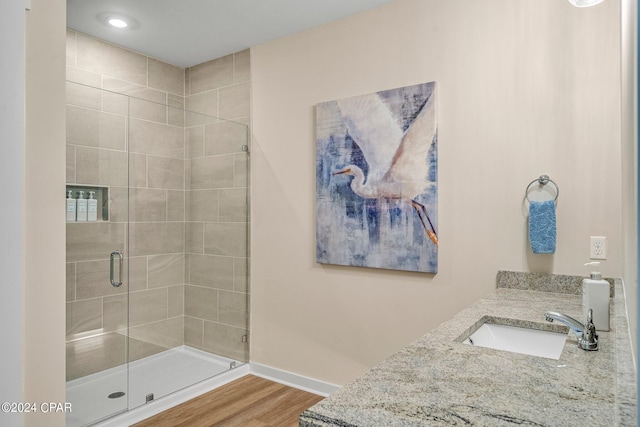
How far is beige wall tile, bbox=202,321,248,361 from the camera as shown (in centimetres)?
328

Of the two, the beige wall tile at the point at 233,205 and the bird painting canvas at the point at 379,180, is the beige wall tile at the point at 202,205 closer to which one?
the beige wall tile at the point at 233,205

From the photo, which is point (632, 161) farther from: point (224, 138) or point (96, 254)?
point (224, 138)

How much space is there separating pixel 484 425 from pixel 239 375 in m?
2.78

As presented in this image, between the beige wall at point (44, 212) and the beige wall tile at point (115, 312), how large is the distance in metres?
0.72

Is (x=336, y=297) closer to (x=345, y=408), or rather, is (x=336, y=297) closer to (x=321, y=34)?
(x=321, y=34)

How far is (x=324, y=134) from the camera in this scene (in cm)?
292

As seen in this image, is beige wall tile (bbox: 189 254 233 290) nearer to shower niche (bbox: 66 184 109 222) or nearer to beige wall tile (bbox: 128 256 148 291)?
beige wall tile (bbox: 128 256 148 291)

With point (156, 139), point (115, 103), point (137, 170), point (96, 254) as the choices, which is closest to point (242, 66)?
point (156, 139)

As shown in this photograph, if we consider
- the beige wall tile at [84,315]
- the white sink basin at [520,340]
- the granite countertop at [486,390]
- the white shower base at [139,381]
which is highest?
the granite countertop at [486,390]

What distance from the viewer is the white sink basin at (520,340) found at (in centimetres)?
161

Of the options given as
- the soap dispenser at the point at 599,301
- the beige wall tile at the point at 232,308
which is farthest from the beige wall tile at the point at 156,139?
the soap dispenser at the point at 599,301

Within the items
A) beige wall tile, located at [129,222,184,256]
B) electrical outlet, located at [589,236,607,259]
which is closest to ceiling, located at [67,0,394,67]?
beige wall tile, located at [129,222,184,256]

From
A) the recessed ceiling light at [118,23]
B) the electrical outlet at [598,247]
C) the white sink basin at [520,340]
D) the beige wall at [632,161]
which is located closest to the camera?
the beige wall at [632,161]

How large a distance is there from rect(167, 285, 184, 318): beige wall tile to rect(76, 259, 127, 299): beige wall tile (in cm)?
46
